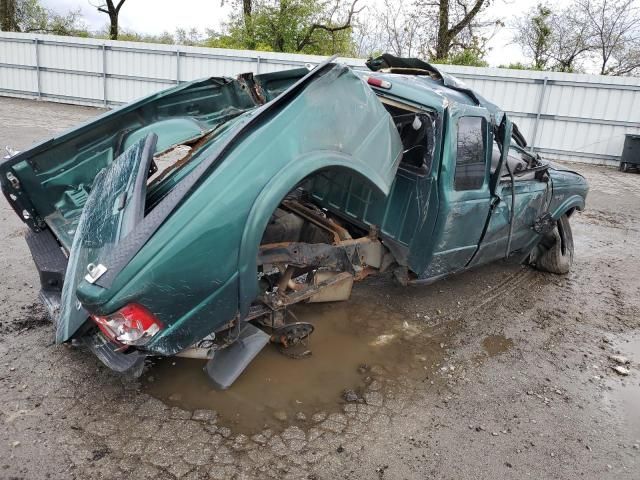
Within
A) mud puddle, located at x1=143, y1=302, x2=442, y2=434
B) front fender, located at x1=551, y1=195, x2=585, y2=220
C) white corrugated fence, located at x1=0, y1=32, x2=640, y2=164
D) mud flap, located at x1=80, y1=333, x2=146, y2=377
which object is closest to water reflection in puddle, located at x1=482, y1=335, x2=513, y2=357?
mud puddle, located at x1=143, y1=302, x2=442, y2=434

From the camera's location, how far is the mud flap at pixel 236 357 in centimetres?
301

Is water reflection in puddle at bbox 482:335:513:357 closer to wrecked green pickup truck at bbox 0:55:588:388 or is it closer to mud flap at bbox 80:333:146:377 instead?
wrecked green pickup truck at bbox 0:55:588:388

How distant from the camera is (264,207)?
8.01ft

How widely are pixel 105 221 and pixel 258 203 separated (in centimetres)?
88

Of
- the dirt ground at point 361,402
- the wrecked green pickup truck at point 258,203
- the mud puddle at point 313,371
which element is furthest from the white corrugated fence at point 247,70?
the mud puddle at point 313,371

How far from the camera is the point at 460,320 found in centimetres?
438

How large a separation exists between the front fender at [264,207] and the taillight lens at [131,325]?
1.46ft

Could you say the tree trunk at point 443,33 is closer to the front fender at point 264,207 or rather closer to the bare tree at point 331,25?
the bare tree at point 331,25

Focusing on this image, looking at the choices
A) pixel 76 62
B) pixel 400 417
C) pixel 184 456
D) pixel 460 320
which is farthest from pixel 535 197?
pixel 76 62

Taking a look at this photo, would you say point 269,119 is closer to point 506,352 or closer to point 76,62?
point 506,352

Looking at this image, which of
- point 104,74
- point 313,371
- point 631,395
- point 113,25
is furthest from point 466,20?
point 313,371

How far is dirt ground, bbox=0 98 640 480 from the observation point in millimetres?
2551

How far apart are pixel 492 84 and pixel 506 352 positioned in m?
12.0

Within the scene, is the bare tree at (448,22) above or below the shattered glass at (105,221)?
above
